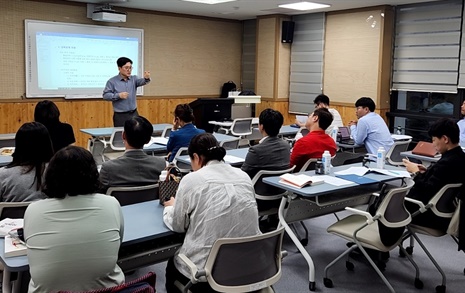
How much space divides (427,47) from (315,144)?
4196 millimetres

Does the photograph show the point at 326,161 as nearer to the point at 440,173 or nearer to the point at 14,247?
the point at 440,173

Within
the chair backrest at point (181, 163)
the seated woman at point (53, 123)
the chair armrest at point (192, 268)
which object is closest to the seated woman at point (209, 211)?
the chair armrest at point (192, 268)

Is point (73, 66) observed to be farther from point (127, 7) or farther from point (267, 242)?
point (267, 242)

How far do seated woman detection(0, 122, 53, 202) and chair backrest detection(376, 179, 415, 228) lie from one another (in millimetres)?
2091

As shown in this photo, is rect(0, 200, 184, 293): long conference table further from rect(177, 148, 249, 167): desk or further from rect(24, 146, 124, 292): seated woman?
rect(177, 148, 249, 167): desk

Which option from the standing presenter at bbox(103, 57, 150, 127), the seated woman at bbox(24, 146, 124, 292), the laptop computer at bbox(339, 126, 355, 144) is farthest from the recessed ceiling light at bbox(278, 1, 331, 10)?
the seated woman at bbox(24, 146, 124, 292)

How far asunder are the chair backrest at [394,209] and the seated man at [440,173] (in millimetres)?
346

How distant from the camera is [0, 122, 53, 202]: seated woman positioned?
2.60 metres

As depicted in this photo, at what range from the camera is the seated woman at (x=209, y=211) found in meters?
2.16

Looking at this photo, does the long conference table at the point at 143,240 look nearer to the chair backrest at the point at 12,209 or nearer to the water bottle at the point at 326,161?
the chair backrest at the point at 12,209

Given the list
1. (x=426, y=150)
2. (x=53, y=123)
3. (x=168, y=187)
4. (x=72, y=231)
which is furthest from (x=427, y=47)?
(x=72, y=231)

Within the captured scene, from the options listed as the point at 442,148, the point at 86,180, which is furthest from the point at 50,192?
the point at 442,148

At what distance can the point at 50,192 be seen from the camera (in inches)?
73.1

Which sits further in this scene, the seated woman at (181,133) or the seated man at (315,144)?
the seated woman at (181,133)
